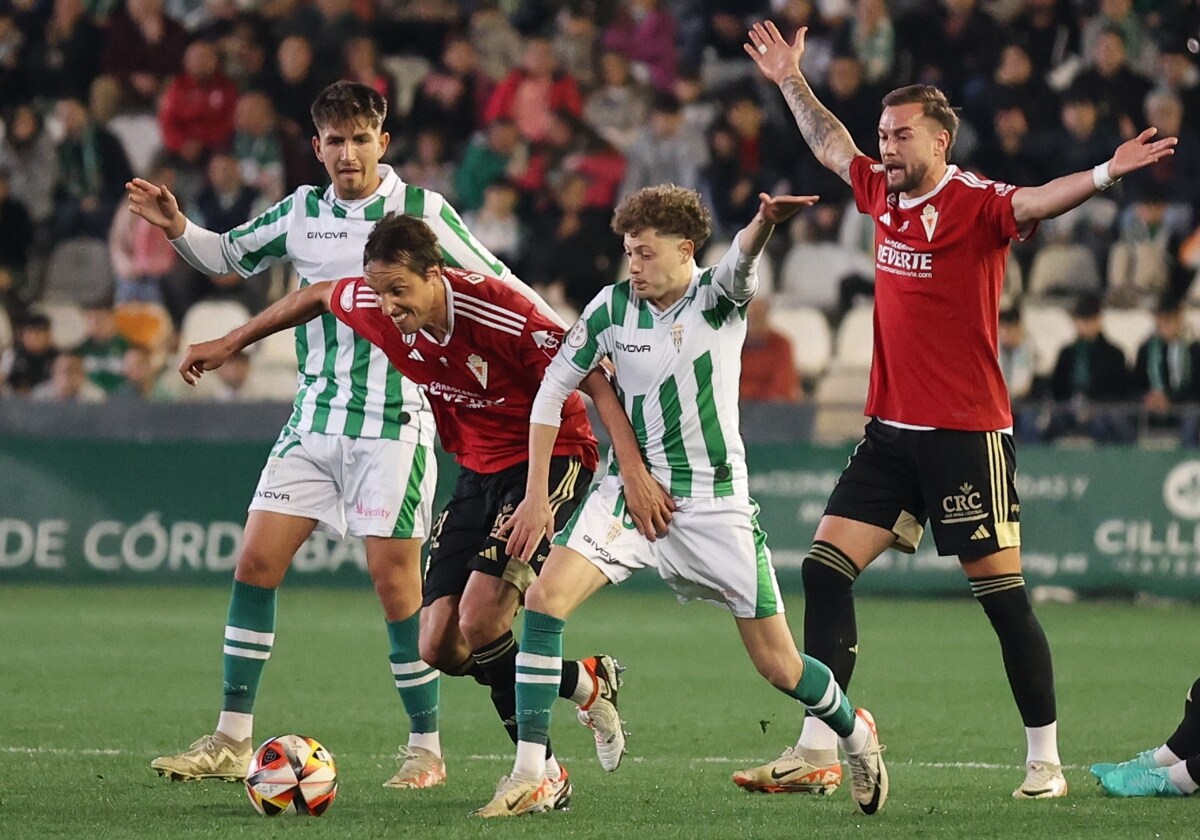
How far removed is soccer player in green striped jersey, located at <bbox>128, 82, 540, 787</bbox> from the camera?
689 centimetres

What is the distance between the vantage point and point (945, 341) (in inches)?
254

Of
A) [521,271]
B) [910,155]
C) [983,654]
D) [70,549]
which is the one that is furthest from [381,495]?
[521,271]

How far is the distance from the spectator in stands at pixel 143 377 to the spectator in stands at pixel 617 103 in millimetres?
5002

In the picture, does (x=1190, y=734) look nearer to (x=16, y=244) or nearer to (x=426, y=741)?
(x=426, y=741)

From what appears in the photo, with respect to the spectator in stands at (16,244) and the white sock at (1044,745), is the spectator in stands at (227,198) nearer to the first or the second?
the spectator in stands at (16,244)

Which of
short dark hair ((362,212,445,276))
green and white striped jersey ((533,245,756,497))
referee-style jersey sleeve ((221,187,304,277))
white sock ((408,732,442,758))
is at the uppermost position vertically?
referee-style jersey sleeve ((221,187,304,277))

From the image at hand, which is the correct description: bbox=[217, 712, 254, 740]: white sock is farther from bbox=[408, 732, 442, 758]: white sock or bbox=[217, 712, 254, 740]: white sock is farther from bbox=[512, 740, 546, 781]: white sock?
bbox=[512, 740, 546, 781]: white sock

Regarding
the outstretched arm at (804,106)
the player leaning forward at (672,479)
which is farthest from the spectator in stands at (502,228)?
the player leaning forward at (672,479)

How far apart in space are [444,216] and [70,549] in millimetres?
7869

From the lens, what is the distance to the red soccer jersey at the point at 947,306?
639 centimetres

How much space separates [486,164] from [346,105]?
10.7 metres

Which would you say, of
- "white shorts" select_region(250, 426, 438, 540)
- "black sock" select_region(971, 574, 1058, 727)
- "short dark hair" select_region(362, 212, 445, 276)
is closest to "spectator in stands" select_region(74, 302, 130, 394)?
"white shorts" select_region(250, 426, 438, 540)

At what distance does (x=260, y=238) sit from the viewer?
23.6ft

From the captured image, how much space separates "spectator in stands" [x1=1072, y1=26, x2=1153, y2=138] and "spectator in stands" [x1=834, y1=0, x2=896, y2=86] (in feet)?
5.63
